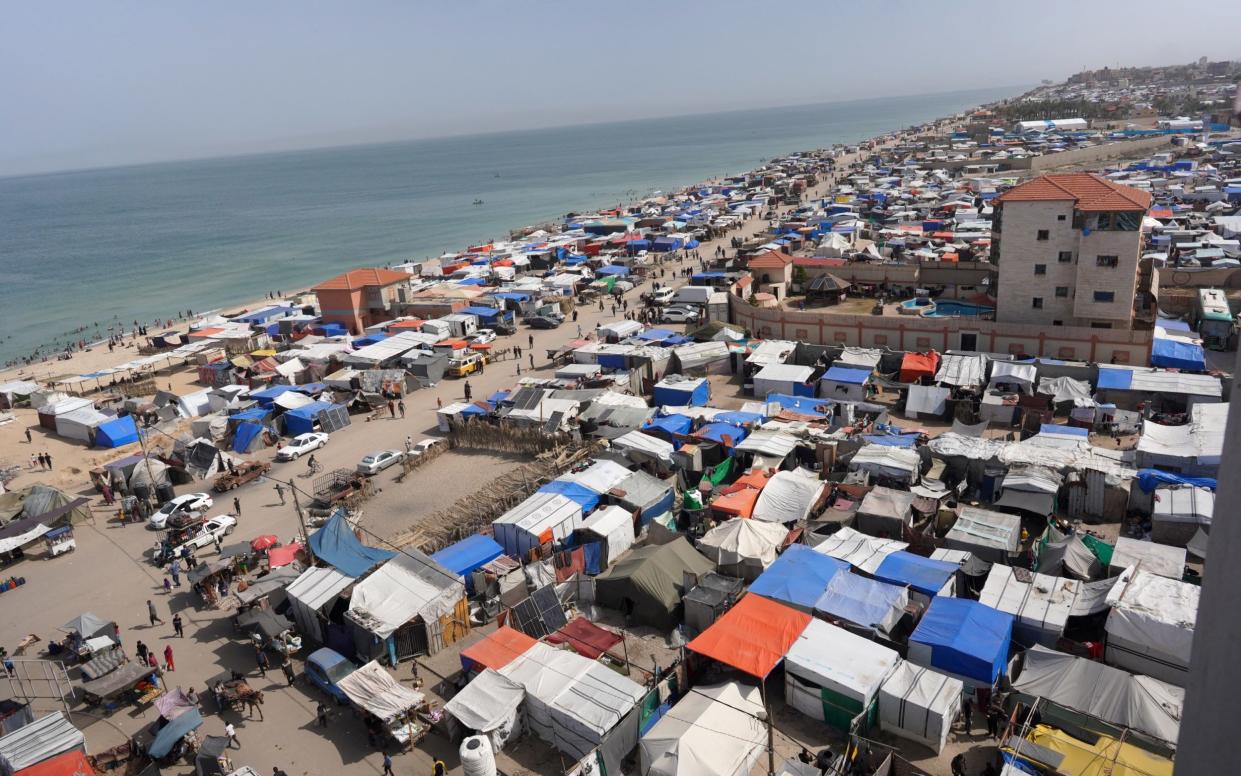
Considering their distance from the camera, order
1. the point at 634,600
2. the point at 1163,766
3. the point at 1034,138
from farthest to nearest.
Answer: the point at 1034,138 → the point at 634,600 → the point at 1163,766

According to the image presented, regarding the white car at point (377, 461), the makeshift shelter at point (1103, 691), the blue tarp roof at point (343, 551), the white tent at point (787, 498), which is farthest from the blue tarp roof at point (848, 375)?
the blue tarp roof at point (343, 551)

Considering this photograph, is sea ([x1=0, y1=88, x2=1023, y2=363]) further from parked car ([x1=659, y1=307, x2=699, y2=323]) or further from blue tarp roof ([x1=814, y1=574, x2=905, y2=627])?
blue tarp roof ([x1=814, y1=574, x2=905, y2=627])

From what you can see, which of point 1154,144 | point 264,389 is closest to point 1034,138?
point 1154,144

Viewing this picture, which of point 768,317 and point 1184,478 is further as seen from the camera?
point 768,317

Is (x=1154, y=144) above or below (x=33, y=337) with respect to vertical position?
above

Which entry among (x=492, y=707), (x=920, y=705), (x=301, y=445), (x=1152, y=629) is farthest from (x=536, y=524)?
(x=301, y=445)

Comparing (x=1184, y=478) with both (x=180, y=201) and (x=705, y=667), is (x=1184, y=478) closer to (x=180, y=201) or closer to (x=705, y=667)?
(x=705, y=667)

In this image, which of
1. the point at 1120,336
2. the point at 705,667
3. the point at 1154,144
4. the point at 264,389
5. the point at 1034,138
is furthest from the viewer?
the point at 1034,138
